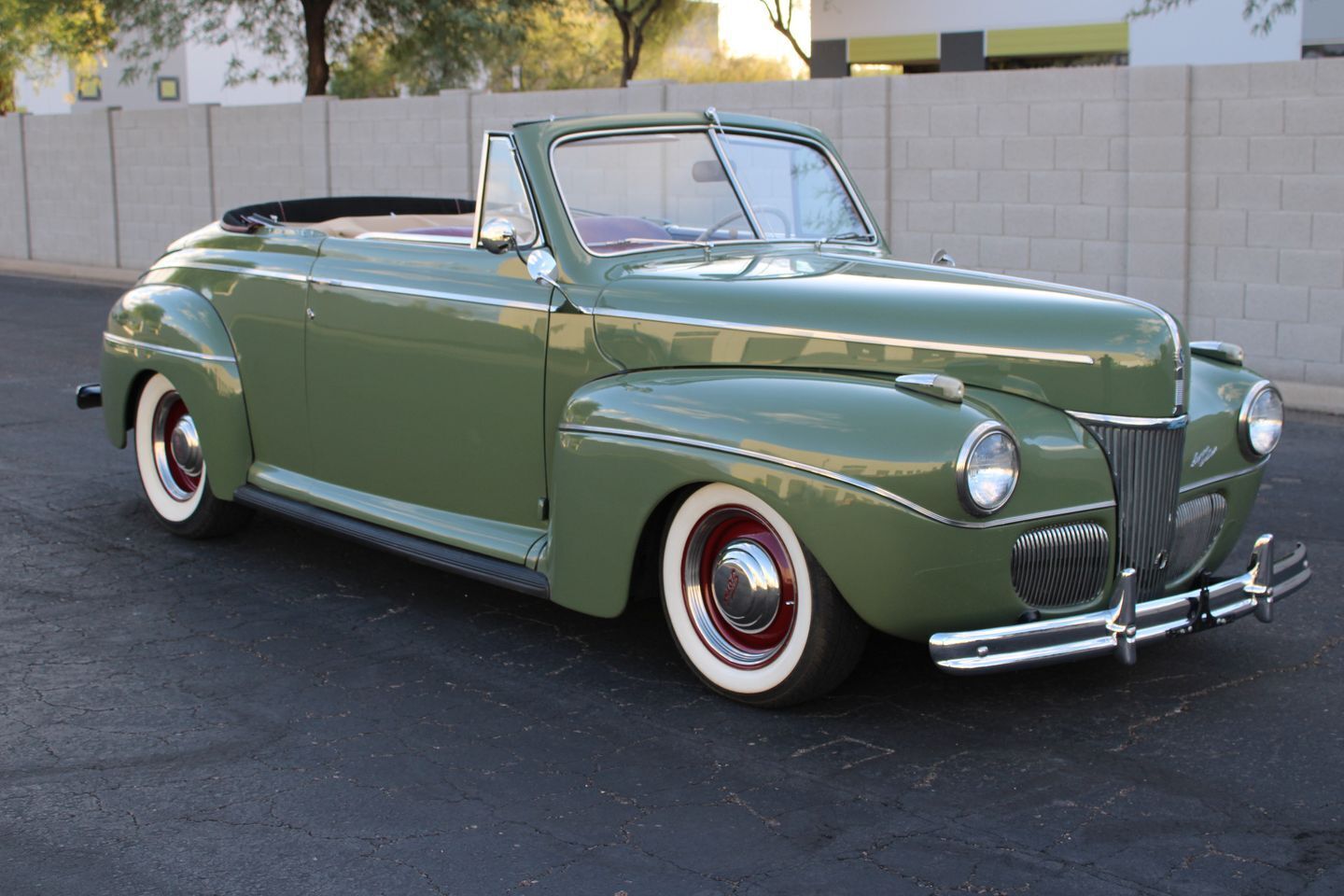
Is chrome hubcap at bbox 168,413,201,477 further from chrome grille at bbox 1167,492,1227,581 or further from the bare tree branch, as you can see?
the bare tree branch

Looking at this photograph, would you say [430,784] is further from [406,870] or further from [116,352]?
[116,352]

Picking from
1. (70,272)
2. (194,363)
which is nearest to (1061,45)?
(70,272)

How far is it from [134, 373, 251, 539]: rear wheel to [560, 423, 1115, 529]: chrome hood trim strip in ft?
8.22

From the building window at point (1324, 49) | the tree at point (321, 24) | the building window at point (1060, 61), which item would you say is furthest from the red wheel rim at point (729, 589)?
the building window at point (1060, 61)

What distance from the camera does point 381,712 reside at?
4293 mm

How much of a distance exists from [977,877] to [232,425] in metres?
3.66

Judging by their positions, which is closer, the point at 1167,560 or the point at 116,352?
the point at 1167,560

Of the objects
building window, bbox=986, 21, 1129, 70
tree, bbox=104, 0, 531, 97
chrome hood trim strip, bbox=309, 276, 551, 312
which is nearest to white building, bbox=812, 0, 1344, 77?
building window, bbox=986, 21, 1129, 70

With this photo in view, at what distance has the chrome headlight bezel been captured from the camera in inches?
177

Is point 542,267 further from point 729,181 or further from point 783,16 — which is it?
point 783,16

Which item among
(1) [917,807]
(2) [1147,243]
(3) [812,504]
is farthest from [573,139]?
(2) [1147,243]

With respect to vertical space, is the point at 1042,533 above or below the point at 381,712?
above

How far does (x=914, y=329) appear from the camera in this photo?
4133 mm

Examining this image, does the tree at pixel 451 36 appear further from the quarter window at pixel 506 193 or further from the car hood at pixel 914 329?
the car hood at pixel 914 329
